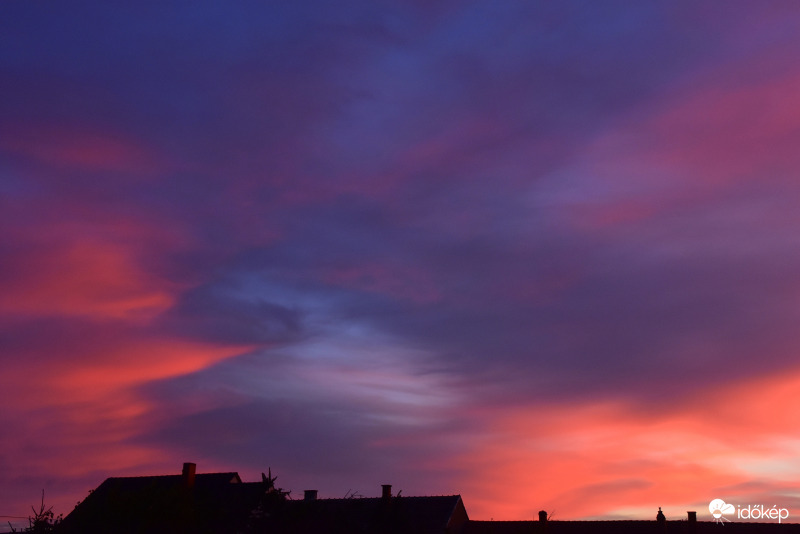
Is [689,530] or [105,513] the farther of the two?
[689,530]

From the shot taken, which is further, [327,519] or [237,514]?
[237,514]

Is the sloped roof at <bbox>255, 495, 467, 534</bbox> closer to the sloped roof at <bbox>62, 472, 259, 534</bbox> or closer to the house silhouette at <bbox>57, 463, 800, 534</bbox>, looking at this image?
the house silhouette at <bbox>57, 463, 800, 534</bbox>

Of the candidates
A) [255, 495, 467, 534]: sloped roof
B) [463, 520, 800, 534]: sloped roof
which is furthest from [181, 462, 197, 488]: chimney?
[463, 520, 800, 534]: sloped roof

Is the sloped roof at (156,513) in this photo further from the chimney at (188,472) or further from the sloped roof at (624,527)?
the sloped roof at (624,527)

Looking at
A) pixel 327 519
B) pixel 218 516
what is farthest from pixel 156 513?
pixel 327 519

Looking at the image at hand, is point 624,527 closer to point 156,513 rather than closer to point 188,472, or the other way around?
point 188,472

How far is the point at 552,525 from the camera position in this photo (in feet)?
233

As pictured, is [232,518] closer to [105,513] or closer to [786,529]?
[105,513]

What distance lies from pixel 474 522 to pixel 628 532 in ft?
50.5

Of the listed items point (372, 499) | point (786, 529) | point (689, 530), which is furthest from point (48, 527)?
point (786, 529)

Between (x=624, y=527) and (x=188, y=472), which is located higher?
(x=188, y=472)

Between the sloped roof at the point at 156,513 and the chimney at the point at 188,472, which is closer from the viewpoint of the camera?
the sloped roof at the point at 156,513

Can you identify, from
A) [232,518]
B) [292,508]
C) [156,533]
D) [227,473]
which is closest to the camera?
[292,508]

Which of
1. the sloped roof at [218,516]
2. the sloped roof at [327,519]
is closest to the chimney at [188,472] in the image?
the sloped roof at [218,516]
